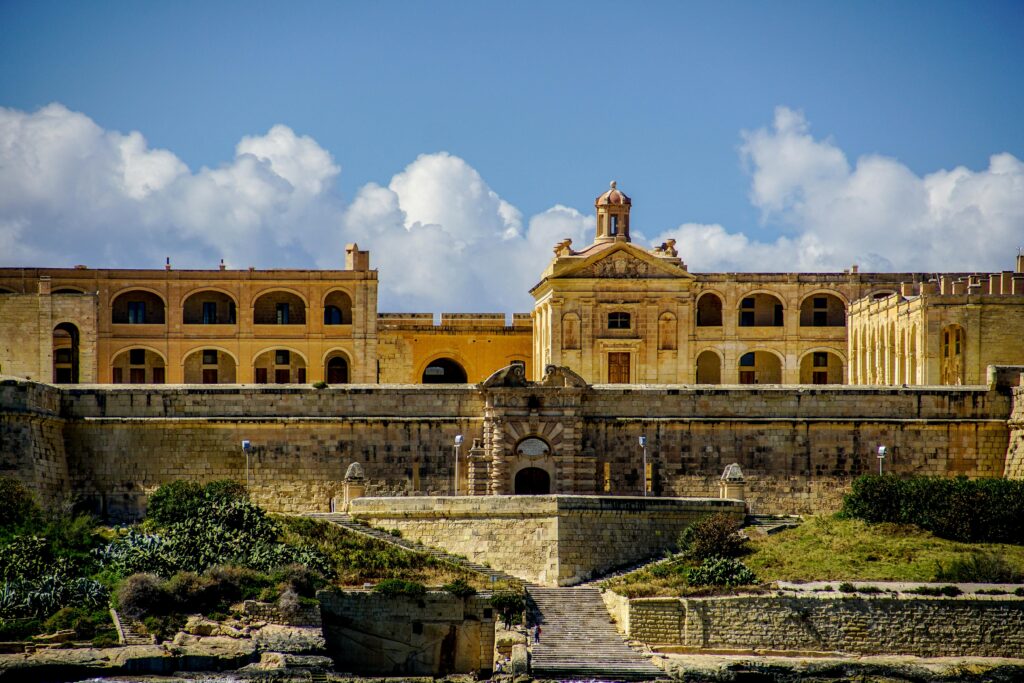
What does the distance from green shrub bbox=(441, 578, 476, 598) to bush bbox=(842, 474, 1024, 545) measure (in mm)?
10442

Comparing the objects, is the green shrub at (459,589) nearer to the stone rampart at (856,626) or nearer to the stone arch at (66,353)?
the stone rampart at (856,626)

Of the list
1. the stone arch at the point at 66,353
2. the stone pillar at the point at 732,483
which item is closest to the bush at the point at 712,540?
the stone pillar at the point at 732,483

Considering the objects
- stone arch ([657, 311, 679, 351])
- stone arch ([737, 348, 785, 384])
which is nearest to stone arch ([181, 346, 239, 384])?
stone arch ([657, 311, 679, 351])

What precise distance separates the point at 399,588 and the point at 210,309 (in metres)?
27.7

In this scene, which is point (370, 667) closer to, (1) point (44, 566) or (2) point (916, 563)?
(1) point (44, 566)

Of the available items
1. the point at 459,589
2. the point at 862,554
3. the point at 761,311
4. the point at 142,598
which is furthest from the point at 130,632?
the point at 761,311

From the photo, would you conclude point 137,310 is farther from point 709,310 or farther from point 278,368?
point 709,310

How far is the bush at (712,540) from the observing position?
45.9 meters

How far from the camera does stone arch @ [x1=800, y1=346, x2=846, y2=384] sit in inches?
2756

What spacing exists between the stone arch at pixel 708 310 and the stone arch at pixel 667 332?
18.7ft

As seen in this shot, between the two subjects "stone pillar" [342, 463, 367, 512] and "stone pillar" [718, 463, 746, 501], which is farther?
"stone pillar" [718, 463, 746, 501]

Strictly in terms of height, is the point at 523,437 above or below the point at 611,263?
below

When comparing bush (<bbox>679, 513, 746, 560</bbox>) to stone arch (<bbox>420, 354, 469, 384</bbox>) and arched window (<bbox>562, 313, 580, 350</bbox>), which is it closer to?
arched window (<bbox>562, 313, 580, 350</bbox>)

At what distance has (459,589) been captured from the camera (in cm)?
4375
